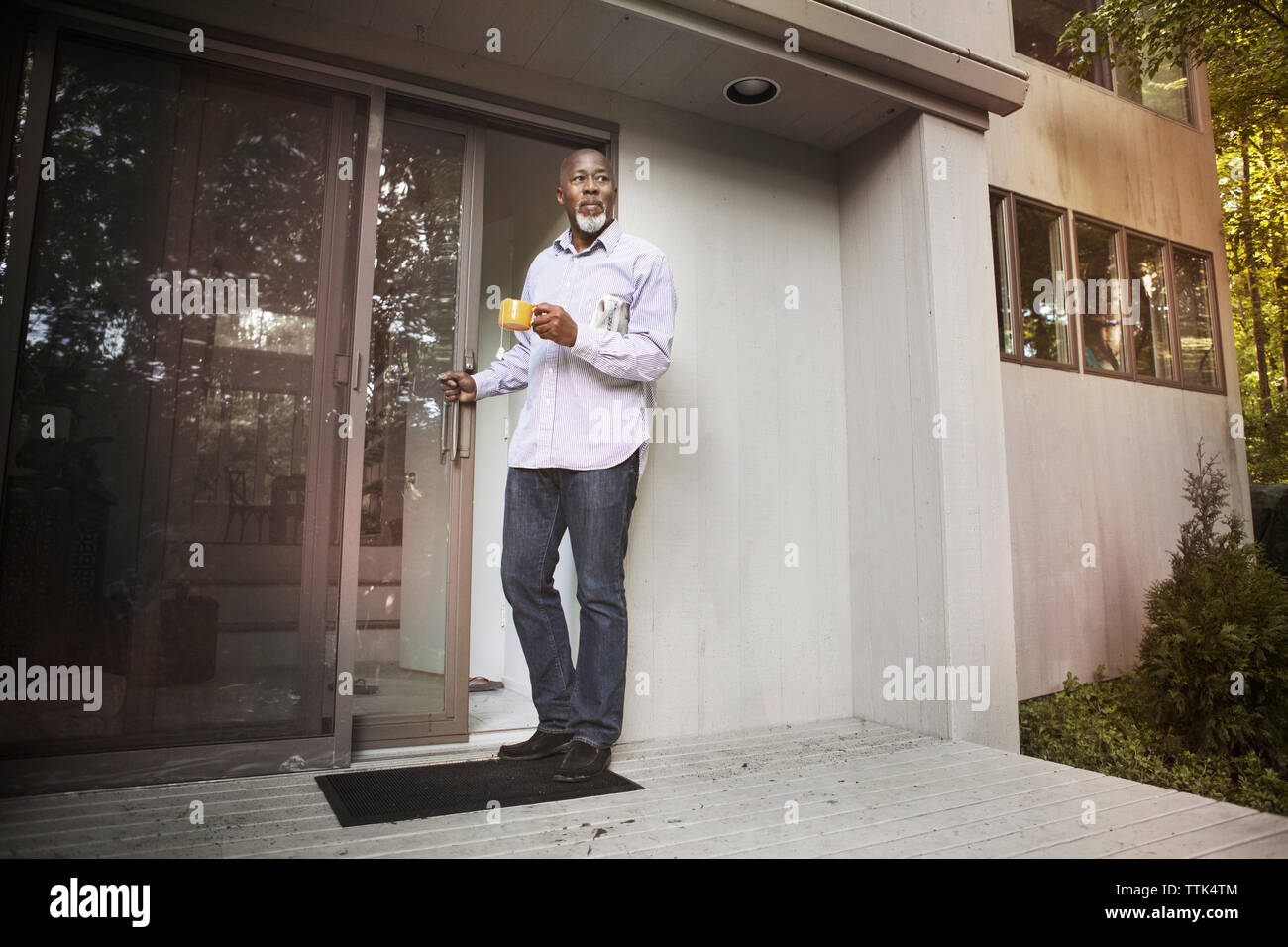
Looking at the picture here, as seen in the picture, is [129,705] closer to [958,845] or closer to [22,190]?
[22,190]

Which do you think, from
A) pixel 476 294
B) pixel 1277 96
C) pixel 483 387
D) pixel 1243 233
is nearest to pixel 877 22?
pixel 476 294

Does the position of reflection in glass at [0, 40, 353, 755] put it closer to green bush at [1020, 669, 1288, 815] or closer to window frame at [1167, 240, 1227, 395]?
green bush at [1020, 669, 1288, 815]

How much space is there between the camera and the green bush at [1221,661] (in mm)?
3316

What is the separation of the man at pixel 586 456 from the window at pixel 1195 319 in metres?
4.53

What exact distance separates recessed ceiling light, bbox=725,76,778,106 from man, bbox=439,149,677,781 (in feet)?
2.67

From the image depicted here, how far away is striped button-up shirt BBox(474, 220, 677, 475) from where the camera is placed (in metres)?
2.49

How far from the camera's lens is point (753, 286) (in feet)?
11.1

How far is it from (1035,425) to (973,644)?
5.85 feet

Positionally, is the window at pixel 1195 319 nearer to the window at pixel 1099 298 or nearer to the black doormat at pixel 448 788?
the window at pixel 1099 298

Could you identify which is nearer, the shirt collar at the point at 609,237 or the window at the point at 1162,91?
the shirt collar at the point at 609,237

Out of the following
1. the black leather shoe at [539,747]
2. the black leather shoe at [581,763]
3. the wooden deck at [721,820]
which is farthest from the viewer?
the black leather shoe at [539,747]

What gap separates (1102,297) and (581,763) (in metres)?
4.43

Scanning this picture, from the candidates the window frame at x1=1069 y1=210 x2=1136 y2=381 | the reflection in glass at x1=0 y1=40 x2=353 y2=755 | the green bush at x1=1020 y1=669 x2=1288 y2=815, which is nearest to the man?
the reflection in glass at x1=0 y1=40 x2=353 y2=755

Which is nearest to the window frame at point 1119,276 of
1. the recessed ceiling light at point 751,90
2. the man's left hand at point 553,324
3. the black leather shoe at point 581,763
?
the recessed ceiling light at point 751,90
